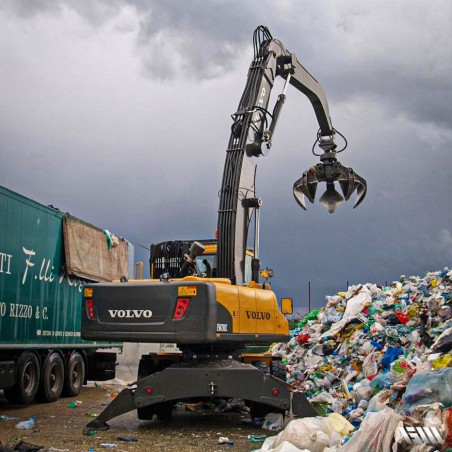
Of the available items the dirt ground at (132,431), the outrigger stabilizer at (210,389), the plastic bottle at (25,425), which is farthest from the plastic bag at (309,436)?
the plastic bottle at (25,425)

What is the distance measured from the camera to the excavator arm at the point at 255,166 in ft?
33.5

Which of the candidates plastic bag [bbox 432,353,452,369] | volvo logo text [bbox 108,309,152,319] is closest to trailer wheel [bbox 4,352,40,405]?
volvo logo text [bbox 108,309,152,319]

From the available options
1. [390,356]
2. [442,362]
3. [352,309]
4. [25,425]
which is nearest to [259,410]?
[442,362]

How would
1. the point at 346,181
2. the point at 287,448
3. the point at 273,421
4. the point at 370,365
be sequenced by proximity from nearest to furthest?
1. the point at 287,448
2. the point at 273,421
3. the point at 370,365
4. the point at 346,181

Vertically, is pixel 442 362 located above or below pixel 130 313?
below

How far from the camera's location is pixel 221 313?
29.1 feet

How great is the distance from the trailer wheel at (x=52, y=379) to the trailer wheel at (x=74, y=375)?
50 cm

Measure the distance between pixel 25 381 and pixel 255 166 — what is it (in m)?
5.28

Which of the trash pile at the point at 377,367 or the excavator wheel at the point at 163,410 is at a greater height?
the trash pile at the point at 377,367

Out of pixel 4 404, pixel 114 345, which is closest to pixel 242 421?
pixel 4 404

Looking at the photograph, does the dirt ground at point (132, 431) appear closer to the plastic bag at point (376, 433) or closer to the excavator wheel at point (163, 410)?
the excavator wheel at point (163, 410)

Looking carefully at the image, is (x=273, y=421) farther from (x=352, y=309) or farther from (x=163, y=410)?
(x=352, y=309)

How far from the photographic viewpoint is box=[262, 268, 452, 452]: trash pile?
6.00m

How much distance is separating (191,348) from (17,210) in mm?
3987
